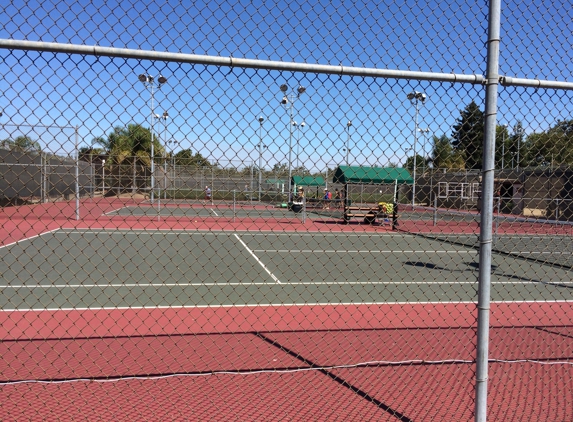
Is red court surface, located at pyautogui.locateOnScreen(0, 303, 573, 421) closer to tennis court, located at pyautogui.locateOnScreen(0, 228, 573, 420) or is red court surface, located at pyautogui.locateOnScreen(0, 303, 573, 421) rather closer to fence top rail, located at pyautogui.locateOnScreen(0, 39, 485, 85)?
tennis court, located at pyautogui.locateOnScreen(0, 228, 573, 420)

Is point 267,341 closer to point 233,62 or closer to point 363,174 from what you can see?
point 233,62

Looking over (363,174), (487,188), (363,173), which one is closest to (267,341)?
(363,173)

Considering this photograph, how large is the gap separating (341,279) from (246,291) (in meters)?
2.13

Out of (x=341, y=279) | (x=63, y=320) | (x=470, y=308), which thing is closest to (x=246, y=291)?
(x=341, y=279)

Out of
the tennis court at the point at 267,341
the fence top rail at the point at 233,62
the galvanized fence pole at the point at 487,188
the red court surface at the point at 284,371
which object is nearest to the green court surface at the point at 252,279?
the tennis court at the point at 267,341

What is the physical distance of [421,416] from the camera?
10.9ft

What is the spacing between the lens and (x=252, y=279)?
832 cm

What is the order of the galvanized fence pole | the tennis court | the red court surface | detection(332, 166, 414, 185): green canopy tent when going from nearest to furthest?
1. the galvanized fence pole
2. the red court surface
3. the tennis court
4. detection(332, 166, 414, 185): green canopy tent

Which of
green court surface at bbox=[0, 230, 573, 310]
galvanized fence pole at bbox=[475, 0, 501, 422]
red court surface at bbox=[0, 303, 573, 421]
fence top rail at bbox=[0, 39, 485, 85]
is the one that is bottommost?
green court surface at bbox=[0, 230, 573, 310]

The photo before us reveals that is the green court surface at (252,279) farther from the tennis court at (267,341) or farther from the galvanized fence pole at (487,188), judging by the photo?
the galvanized fence pole at (487,188)

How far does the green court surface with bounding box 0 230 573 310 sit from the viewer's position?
22.5 ft

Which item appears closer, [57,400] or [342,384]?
[57,400]

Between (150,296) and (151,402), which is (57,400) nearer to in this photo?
(151,402)

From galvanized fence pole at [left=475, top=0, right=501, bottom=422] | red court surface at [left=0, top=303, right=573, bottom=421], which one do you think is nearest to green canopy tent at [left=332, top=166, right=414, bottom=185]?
galvanized fence pole at [left=475, top=0, right=501, bottom=422]
